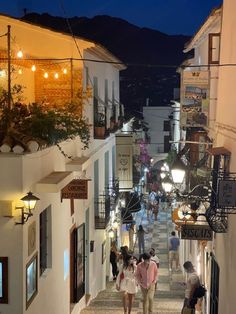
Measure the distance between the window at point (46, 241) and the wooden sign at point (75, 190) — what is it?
121cm

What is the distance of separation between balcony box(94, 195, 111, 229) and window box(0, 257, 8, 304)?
34.3 feet

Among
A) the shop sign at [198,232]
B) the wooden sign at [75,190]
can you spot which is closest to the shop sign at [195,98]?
the shop sign at [198,232]

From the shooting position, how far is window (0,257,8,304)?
9.23 m

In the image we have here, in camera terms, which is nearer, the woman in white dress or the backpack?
the backpack

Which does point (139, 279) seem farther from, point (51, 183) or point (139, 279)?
point (51, 183)

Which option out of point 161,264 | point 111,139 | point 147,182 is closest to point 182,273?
point 161,264

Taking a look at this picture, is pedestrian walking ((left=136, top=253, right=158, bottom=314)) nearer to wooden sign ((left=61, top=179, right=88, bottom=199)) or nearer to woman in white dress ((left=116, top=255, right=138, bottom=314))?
woman in white dress ((left=116, top=255, right=138, bottom=314))

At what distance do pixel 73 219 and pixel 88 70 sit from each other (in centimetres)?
576

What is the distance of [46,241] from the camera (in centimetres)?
1150

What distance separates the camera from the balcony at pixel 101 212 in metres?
19.8

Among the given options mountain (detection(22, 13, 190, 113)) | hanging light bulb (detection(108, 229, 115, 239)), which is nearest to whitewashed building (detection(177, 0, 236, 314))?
hanging light bulb (detection(108, 229, 115, 239))

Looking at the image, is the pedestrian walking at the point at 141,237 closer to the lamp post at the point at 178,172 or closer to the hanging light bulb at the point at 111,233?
the hanging light bulb at the point at 111,233

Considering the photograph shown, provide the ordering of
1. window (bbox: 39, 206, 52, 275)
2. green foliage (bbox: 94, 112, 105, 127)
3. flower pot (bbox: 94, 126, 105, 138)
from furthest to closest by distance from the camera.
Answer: green foliage (bbox: 94, 112, 105, 127), flower pot (bbox: 94, 126, 105, 138), window (bbox: 39, 206, 52, 275)

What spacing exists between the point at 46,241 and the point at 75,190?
167 centimetres
